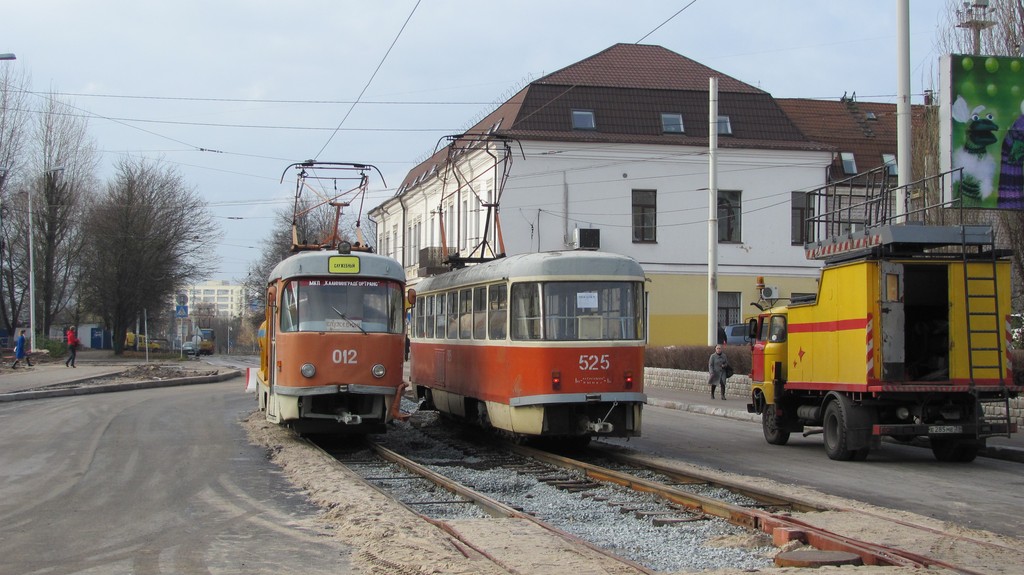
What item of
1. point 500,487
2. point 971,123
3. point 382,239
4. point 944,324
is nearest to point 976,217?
point 971,123

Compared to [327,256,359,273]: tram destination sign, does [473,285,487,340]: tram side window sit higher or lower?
lower

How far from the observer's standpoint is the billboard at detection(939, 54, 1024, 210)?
17.3 meters

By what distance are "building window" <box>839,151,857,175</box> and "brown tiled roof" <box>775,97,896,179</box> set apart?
16 cm

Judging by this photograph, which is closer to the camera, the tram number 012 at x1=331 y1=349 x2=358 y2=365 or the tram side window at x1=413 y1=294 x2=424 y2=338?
the tram number 012 at x1=331 y1=349 x2=358 y2=365

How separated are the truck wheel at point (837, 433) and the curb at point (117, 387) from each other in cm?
1864

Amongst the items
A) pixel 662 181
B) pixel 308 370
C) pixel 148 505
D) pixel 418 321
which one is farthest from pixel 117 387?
pixel 662 181

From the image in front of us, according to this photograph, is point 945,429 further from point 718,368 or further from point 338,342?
point 718,368

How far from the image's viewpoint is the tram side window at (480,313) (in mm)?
15867

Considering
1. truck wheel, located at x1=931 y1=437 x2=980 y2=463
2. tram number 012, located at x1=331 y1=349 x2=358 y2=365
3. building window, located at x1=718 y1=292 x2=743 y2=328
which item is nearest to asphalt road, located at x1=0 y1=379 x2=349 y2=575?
tram number 012, located at x1=331 y1=349 x2=358 y2=365

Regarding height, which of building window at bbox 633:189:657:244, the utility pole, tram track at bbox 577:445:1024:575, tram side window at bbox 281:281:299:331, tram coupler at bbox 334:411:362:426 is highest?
the utility pole

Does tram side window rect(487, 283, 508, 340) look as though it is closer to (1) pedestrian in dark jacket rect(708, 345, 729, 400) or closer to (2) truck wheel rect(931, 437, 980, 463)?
(2) truck wheel rect(931, 437, 980, 463)

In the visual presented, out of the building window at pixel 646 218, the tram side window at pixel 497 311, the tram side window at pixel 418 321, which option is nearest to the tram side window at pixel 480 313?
the tram side window at pixel 497 311

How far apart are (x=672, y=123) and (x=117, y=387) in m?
23.4

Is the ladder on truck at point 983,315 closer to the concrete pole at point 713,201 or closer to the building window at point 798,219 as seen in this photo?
the concrete pole at point 713,201
